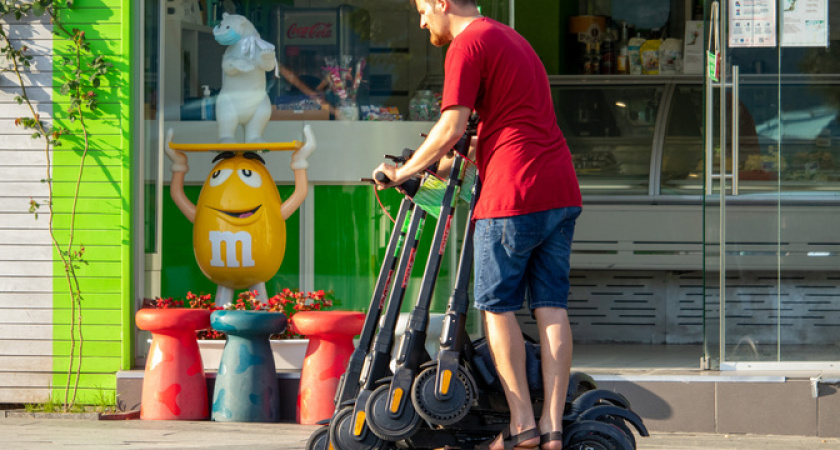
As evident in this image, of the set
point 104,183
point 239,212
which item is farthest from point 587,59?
point 104,183

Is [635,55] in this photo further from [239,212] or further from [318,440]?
[318,440]

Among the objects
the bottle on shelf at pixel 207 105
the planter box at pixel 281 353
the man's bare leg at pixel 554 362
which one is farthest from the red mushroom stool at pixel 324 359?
the man's bare leg at pixel 554 362

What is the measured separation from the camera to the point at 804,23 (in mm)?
6520

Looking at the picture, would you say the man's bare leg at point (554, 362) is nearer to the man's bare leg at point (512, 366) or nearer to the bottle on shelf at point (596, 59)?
the man's bare leg at point (512, 366)

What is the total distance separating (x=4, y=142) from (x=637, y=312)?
174 inches

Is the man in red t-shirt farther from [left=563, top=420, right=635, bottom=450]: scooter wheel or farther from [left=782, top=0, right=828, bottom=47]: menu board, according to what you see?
[left=782, top=0, right=828, bottom=47]: menu board

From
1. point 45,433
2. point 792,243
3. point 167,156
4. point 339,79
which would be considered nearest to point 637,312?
point 792,243

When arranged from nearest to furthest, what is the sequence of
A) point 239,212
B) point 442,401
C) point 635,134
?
point 442,401 < point 239,212 < point 635,134

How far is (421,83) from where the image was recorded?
7184 millimetres

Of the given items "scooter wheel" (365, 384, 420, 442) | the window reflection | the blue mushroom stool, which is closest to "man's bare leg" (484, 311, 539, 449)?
"scooter wheel" (365, 384, 420, 442)

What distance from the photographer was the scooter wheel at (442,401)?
4.13 meters

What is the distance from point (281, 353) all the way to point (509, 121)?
9.67 ft

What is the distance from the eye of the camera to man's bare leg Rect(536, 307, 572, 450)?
421 centimetres

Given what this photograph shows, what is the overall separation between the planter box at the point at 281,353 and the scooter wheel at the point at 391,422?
2.62 meters
